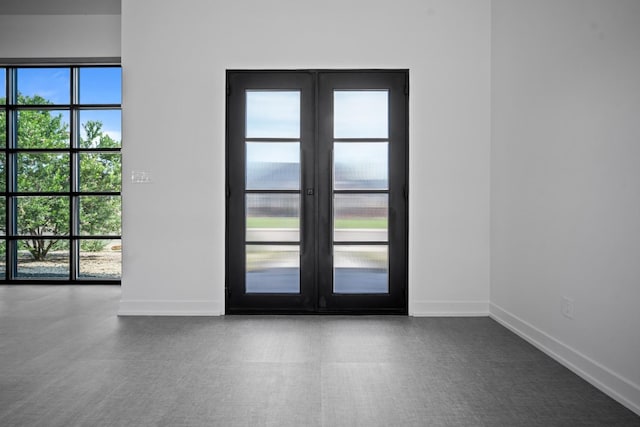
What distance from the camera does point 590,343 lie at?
2805 millimetres

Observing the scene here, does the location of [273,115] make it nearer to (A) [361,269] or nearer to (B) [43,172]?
(A) [361,269]

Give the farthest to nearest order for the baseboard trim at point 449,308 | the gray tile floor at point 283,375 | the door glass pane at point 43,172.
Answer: the door glass pane at point 43,172 < the baseboard trim at point 449,308 < the gray tile floor at point 283,375

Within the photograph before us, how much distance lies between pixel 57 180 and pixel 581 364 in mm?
6203

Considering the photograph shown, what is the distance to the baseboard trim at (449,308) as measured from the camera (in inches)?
173

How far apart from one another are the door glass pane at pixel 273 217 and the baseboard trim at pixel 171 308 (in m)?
0.72

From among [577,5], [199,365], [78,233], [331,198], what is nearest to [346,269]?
[331,198]

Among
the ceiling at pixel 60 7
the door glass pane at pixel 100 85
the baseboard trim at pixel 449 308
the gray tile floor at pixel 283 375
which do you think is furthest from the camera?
the door glass pane at pixel 100 85

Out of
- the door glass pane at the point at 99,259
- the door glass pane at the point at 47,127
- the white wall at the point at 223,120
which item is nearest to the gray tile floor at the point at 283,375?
the white wall at the point at 223,120

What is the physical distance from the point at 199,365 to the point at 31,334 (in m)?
1.69

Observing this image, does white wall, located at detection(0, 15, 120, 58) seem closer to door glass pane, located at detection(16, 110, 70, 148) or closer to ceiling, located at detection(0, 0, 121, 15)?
ceiling, located at detection(0, 0, 121, 15)

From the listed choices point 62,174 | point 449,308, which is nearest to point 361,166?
point 449,308

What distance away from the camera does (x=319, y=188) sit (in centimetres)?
443

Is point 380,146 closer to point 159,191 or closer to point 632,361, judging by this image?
point 159,191

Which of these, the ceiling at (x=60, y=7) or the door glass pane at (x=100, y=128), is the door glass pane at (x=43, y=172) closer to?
the door glass pane at (x=100, y=128)
